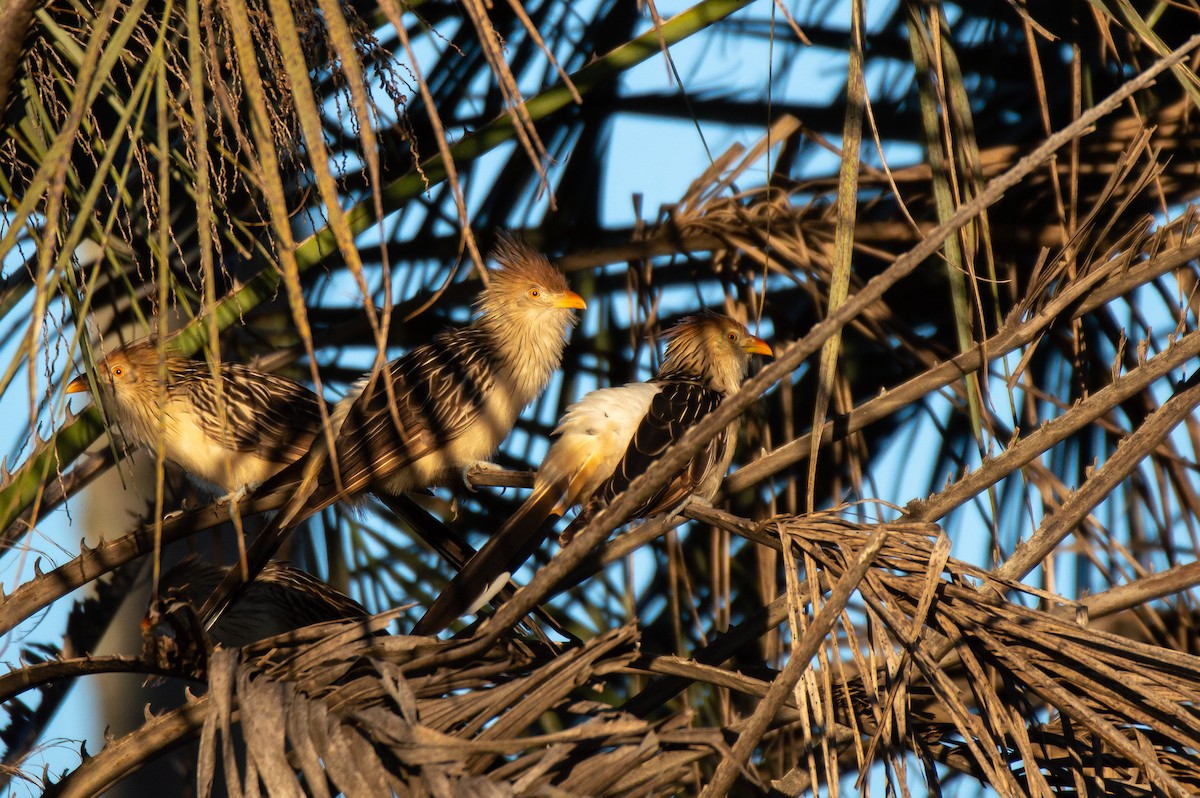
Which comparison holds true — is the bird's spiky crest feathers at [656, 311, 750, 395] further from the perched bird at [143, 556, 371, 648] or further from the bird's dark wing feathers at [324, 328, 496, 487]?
Result: the perched bird at [143, 556, 371, 648]

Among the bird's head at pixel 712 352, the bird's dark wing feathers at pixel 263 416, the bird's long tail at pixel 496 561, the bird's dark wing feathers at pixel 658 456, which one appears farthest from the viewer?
the bird's head at pixel 712 352

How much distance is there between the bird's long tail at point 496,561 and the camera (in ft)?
8.14

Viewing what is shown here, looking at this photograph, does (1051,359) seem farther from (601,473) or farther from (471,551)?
(471,551)

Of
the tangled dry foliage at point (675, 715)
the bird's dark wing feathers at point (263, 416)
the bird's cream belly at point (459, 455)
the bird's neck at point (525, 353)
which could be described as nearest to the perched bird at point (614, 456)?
the bird's cream belly at point (459, 455)

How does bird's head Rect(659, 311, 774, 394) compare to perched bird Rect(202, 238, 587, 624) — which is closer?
perched bird Rect(202, 238, 587, 624)

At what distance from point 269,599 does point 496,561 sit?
154 cm

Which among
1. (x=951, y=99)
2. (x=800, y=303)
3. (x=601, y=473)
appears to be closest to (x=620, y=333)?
(x=800, y=303)

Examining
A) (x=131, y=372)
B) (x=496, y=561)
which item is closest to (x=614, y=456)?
(x=496, y=561)

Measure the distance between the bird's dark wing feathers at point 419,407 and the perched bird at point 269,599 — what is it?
542mm

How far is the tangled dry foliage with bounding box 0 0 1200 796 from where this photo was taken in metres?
1.68

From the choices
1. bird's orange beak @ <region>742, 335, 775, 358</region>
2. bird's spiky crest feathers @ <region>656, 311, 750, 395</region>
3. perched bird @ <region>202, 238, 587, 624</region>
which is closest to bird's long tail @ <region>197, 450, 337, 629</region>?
perched bird @ <region>202, 238, 587, 624</region>

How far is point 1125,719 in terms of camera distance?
1.88 metres

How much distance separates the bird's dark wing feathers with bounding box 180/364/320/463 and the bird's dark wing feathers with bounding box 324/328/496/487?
37 cm

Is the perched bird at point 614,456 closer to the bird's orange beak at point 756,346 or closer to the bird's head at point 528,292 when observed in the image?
the bird's orange beak at point 756,346
